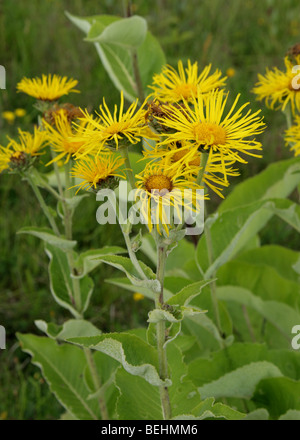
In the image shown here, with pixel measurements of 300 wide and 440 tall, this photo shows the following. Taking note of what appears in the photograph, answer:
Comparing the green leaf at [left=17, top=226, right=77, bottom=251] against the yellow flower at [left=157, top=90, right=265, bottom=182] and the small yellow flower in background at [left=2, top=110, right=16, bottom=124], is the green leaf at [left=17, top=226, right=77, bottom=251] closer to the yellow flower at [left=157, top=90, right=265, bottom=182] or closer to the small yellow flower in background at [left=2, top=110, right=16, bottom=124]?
the yellow flower at [left=157, top=90, right=265, bottom=182]

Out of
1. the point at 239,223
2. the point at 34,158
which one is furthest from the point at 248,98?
the point at 34,158

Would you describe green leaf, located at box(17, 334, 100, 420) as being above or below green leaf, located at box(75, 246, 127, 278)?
below

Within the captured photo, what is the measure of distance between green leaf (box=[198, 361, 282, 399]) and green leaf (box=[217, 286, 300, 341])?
22 centimetres

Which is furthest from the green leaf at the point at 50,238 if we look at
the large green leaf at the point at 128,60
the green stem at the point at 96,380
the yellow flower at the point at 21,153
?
the large green leaf at the point at 128,60

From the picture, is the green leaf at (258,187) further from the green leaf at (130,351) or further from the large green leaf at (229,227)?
the green leaf at (130,351)

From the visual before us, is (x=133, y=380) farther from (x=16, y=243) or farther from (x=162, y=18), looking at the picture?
(x=162, y=18)

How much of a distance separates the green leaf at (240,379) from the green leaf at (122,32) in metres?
0.97

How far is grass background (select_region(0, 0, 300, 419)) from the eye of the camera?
6.79ft

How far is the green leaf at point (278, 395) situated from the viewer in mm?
1357

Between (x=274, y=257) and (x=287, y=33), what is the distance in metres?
2.25

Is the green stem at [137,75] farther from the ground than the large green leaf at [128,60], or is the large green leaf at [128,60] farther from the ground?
the large green leaf at [128,60]

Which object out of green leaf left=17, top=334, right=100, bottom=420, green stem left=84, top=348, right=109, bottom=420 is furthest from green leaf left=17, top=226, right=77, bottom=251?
green leaf left=17, top=334, right=100, bottom=420

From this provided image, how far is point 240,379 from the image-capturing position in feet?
4.57

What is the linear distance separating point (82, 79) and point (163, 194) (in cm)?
243
